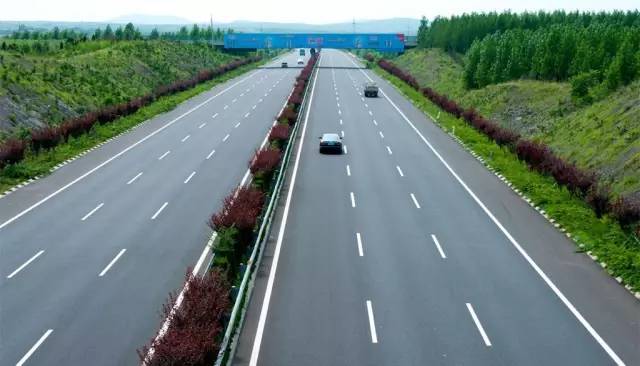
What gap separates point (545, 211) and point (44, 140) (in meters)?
28.4

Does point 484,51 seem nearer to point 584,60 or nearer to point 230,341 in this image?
point 584,60

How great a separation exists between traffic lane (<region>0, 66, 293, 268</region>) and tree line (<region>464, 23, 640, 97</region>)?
28378 millimetres

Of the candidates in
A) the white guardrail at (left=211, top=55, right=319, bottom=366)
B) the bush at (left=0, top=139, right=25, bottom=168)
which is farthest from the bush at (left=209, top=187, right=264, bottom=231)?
the bush at (left=0, top=139, right=25, bottom=168)

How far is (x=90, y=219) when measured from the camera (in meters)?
26.2

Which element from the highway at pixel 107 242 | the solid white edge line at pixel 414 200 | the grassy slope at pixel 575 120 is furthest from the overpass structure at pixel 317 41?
the solid white edge line at pixel 414 200

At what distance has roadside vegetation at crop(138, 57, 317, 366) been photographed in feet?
40.9

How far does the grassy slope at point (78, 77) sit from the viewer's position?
155 ft

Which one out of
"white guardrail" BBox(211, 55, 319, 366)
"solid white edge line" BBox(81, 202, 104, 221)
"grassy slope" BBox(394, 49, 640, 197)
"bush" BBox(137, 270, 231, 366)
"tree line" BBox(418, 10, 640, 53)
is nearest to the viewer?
"bush" BBox(137, 270, 231, 366)

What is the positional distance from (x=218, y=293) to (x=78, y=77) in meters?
54.1

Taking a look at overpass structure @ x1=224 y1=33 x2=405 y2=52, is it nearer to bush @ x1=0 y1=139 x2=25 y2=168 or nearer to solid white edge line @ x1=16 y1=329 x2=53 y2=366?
bush @ x1=0 y1=139 x2=25 y2=168

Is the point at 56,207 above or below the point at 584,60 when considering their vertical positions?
below

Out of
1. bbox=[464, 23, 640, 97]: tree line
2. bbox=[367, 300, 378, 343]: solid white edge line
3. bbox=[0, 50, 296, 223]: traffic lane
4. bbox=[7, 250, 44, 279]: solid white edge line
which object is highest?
bbox=[464, 23, 640, 97]: tree line

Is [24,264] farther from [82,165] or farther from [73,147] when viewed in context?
[73,147]

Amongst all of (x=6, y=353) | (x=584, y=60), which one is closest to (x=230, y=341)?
(x=6, y=353)
